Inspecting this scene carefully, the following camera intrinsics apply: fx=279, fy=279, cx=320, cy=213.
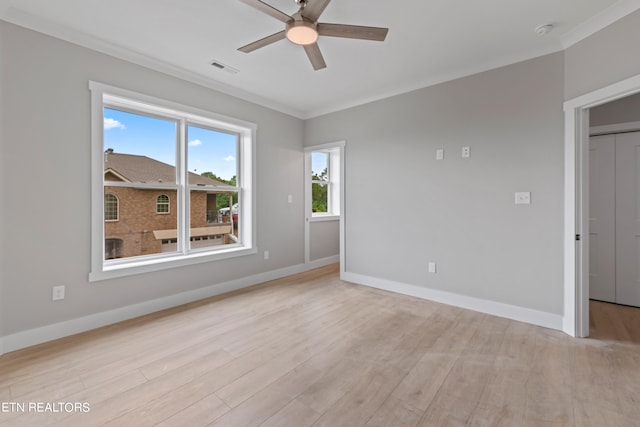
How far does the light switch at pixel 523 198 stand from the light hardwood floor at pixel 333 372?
122 centimetres

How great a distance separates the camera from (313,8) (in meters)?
1.76

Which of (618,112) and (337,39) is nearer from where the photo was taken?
(337,39)

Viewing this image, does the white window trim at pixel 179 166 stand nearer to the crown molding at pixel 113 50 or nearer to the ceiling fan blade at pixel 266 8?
the crown molding at pixel 113 50

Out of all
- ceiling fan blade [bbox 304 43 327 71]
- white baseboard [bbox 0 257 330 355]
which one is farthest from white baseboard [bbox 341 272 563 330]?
ceiling fan blade [bbox 304 43 327 71]

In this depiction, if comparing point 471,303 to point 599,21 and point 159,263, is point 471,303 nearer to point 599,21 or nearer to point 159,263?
point 599,21

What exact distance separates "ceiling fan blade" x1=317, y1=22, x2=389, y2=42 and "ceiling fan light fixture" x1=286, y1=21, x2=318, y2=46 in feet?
0.24

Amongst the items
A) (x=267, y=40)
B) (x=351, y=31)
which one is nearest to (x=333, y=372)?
(x=351, y=31)

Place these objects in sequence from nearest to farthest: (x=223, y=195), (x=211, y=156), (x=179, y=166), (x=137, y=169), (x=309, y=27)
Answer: (x=309, y=27) < (x=137, y=169) < (x=179, y=166) < (x=211, y=156) < (x=223, y=195)

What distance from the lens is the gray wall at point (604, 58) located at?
82.7 inches

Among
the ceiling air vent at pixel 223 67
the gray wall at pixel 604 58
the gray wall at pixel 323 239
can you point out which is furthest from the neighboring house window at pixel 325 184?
the gray wall at pixel 604 58

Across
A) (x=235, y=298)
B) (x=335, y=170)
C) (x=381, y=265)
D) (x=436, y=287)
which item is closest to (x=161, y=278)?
(x=235, y=298)

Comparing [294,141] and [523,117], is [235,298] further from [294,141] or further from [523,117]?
[523,117]

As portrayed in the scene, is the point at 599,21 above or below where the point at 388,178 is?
above

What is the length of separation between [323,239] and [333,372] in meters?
3.44
